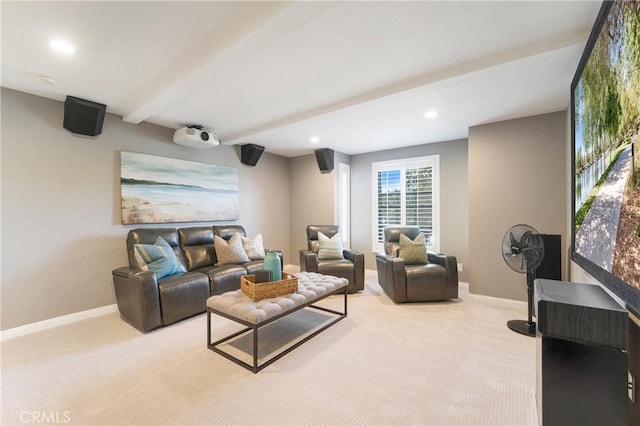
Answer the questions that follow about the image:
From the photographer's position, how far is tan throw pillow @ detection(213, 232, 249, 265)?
3.73 m

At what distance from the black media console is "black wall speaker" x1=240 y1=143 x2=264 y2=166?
14.8ft

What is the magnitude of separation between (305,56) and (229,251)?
2.66 metres

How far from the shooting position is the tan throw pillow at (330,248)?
4.22 m

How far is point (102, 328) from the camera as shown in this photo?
9.23ft

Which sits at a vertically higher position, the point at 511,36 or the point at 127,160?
the point at 511,36

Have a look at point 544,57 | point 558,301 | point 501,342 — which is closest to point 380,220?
point 501,342

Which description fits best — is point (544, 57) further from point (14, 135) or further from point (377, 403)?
point (14, 135)

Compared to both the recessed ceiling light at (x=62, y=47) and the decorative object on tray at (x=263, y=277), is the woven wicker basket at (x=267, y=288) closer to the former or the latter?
the decorative object on tray at (x=263, y=277)

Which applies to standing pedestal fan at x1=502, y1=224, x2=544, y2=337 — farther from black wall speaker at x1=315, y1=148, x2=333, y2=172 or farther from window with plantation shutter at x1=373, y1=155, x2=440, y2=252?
black wall speaker at x1=315, y1=148, x2=333, y2=172

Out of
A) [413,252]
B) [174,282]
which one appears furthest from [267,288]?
[413,252]

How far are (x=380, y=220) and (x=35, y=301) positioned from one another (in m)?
4.89

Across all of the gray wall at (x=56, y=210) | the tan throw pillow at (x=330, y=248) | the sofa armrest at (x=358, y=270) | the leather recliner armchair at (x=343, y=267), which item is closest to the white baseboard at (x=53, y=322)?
the gray wall at (x=56, y=210)

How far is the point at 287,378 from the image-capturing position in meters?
1.93

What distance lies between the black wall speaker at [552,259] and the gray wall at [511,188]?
1.26ft
